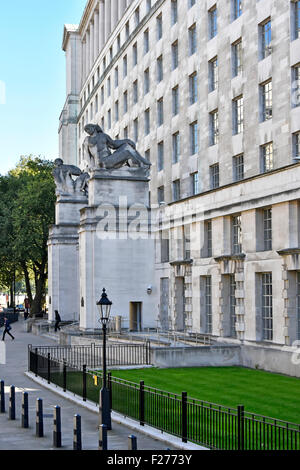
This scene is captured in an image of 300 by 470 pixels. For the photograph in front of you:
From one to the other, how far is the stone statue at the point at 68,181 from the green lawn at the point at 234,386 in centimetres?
3079

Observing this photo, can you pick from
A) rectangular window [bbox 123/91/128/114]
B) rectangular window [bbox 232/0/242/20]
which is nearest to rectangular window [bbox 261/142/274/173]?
rectangular window [bbox 232/0/242/20]

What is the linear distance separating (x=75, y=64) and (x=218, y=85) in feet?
181

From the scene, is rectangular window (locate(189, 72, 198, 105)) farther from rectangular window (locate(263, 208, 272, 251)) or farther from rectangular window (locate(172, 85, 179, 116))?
rectangular window (locate(263, 208, 272, 251))

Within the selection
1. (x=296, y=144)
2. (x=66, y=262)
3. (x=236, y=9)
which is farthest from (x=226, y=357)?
(x=66, y=262)

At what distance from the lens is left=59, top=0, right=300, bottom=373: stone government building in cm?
2870

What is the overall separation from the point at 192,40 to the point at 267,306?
1850 centimetres

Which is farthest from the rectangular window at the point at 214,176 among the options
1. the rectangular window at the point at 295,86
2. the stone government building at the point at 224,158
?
the rectangular window at the point at 295,86

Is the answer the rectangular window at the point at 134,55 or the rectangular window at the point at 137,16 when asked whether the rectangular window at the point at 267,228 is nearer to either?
the rectangular window at the point at 134,55

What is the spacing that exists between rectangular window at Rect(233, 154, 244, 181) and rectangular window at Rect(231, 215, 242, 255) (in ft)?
7.44

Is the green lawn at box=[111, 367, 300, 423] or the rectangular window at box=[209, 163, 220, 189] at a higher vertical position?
the rectangular window at box=[209, 163, 220, 189]

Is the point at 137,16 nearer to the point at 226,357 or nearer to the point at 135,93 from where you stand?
the point at 135,93

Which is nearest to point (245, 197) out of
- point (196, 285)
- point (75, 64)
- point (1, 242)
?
point (196, 285)
